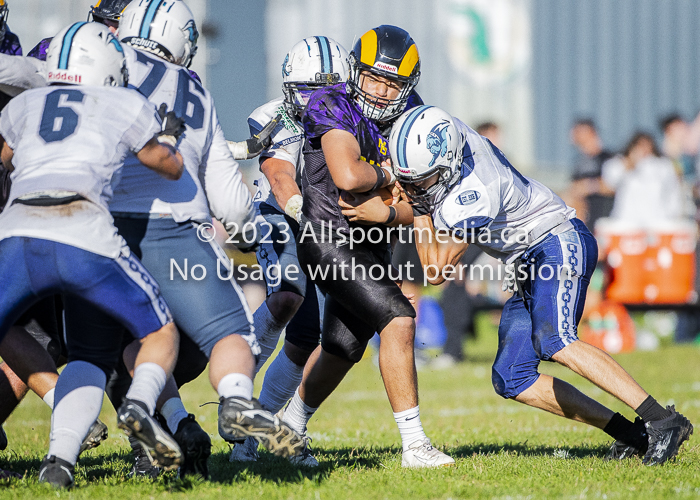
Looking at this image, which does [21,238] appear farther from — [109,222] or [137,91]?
[137,91]

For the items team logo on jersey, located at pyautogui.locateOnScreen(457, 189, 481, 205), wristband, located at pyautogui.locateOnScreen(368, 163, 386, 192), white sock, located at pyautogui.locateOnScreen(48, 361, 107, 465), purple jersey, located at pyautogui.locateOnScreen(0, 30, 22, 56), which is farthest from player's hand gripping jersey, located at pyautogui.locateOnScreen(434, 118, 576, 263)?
purple jersey, located at pyautogui.locateOnScreen(0, 30, 22, 56)

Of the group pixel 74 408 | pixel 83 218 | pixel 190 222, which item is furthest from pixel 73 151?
pixel 74 408

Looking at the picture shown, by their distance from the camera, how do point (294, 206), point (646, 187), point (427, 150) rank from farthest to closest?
point (646, 187)
point (294, 206)
point (427, 150)

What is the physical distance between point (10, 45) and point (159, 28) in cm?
127

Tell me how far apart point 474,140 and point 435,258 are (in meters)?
0.62

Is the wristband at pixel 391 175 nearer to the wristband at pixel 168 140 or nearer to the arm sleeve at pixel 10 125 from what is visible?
the wristband at pixel 168 140

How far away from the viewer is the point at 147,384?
325cm

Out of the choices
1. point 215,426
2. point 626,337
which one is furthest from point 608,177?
point 215,426

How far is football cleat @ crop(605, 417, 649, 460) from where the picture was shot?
4.25 meters

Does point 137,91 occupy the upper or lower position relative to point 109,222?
→ upper

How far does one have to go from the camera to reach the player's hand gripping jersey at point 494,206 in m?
3.90

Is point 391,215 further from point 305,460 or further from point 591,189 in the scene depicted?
point 591,189

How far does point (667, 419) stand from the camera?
3.98m

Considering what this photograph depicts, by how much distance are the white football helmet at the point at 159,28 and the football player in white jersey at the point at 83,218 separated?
42 cm
